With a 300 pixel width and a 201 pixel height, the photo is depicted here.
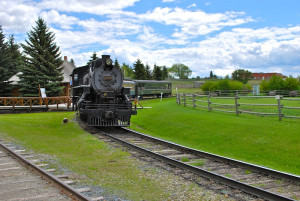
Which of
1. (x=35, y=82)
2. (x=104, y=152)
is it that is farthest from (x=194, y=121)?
(x=35, y=82)

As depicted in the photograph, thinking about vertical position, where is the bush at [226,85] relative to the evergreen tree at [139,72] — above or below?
below

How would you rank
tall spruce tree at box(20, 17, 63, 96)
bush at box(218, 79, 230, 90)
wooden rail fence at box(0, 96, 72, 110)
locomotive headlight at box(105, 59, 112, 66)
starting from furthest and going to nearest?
1. bush at box(218, 79, 230, 90)
2. tall spruce tree at box(20, 17, 63, 96)
3. wooden rail fence at box(0, 96, 72, 110)
4. locomotive headlight at box(105, 59, 112, 66)

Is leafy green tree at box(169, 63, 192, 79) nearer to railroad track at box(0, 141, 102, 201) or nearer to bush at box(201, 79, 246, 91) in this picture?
bush at box(201, 79, 246, 91)

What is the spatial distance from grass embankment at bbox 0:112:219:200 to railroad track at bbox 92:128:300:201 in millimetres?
656

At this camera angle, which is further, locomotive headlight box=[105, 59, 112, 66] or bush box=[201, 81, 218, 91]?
bush box=[201, 81, 218, 91]

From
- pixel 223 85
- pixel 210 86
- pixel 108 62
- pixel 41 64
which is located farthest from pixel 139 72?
pixel 108 62

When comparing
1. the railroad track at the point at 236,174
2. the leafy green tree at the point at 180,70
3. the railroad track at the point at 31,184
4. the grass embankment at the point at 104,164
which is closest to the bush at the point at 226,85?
the grass embankment at the point at 104,164

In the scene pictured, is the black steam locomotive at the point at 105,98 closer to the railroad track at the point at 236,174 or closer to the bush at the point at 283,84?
the railroad track at the point at 236,174

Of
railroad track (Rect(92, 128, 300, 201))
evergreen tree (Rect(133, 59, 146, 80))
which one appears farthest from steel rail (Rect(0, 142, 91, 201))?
evergreen tree (Rect(133, 59, 146, 80))

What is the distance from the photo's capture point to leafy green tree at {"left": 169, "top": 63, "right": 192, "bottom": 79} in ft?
420

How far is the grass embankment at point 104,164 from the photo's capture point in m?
5.63

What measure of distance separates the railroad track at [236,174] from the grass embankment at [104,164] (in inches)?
25.8

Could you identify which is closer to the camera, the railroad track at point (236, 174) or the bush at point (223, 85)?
the railroad track at point (236, 174)

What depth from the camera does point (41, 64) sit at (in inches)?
1464
